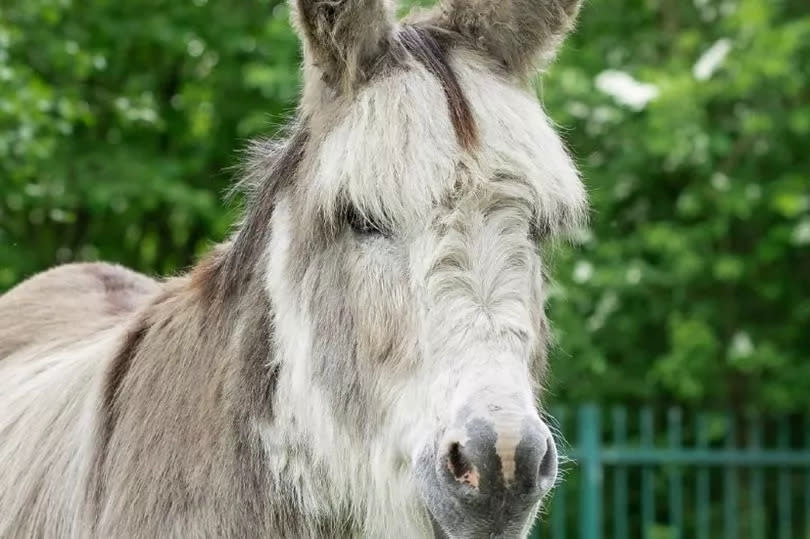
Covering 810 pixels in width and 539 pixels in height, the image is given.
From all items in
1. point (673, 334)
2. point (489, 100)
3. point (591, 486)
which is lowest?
point (591, 486)

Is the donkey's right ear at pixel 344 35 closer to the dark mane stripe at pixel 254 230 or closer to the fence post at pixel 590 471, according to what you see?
the dark mane stripe at pixel 254 230

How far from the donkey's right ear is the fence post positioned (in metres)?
6.22

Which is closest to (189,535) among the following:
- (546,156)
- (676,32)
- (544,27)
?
(546,156)

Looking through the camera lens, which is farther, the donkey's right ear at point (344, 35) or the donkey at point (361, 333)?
the donkey's right ear at point (344, 35)

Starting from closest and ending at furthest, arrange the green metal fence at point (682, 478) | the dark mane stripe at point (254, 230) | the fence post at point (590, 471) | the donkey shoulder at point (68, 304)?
the dark mane stripe at point (254, 230) < the donkey shoulder at point (68, 304) < the fence post at point (590, 471) < the green metal fence at point (682, 478)

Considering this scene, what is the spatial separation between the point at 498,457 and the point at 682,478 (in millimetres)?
8072

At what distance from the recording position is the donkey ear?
10.0ft

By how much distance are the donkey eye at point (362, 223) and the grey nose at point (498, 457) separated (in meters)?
0.55

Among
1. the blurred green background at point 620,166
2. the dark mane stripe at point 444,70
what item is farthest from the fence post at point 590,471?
the dark mane stripe at point 444,70

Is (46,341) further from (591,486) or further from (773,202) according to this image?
(773,202)

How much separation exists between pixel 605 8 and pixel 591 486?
13.6ft

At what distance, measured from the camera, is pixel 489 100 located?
2891 millimetres

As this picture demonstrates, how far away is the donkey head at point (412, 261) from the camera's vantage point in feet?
8.29

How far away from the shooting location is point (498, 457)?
2.39 m
